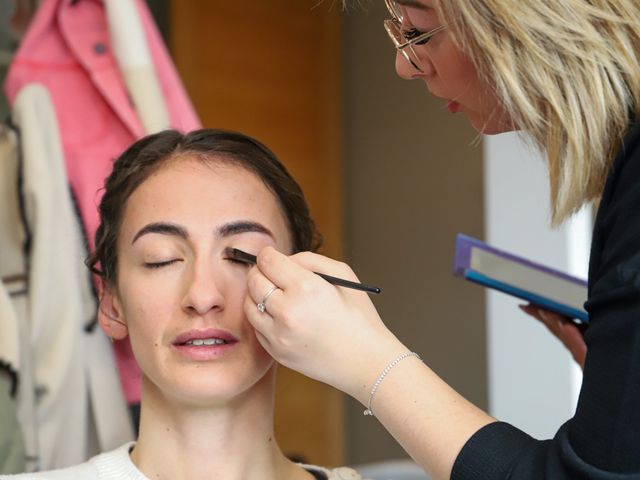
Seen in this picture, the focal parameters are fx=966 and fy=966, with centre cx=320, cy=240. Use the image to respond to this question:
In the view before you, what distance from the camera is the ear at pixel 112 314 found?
55.3 inches

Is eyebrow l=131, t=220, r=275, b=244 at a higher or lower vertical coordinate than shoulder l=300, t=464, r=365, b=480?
higher

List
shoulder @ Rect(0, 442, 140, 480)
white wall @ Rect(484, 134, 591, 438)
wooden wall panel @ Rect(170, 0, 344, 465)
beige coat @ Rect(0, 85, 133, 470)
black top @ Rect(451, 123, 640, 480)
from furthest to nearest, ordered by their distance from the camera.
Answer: wooden wall panel @ Rect(170, 0, 344, 465), white wall @ Rect(484, 134, 591, 438), beige coat @ Rect(0, 85, 133, 470), shoulder @ Rect(0, 442, 140, 480), black top @ Rect(451, 123, 640, 480)

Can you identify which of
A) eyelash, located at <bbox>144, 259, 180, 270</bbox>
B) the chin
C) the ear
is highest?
the chin

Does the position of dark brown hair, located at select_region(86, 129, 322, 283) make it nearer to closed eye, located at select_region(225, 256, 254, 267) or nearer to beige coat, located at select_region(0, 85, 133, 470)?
closed eye, located at select_region(225, 256, 254, 267)

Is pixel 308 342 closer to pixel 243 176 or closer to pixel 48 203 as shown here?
pixel 243 176

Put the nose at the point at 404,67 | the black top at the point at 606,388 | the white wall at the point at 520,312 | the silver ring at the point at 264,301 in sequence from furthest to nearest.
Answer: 1. the white wall at the point at 520,312
2. the nose at the point at 404,67
3. the silver ring at the point at 264,301
4. the black top at the point at 606,388

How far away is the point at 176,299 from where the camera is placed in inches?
50.3

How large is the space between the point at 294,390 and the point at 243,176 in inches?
86.1

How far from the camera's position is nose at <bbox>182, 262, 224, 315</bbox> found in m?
1.24

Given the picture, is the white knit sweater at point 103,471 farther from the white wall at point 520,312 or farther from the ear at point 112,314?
the white wall at point 520,312

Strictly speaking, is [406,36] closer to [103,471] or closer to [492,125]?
[492,125]

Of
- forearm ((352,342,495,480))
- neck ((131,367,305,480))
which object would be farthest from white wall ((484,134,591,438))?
forearm ((352,342,495,480))

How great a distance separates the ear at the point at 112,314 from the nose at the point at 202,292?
0.58ft

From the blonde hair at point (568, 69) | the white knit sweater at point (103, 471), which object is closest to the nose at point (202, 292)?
the white knit sweater at point (103, 471)
